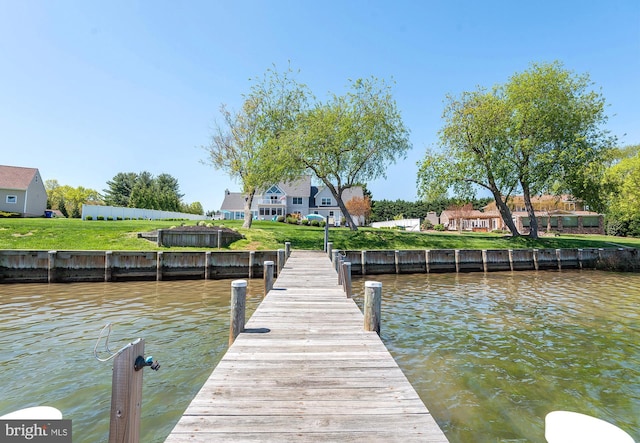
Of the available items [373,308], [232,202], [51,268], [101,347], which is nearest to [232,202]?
[232,202]

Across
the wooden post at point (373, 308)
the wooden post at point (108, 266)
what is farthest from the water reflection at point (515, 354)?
the wooden post at point (108, 266)

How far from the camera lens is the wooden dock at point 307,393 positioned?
3334mm

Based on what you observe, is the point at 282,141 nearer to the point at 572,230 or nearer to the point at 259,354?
the point at 259,354

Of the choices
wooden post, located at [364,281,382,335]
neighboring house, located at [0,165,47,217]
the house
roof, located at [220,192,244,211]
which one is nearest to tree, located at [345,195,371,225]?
the house

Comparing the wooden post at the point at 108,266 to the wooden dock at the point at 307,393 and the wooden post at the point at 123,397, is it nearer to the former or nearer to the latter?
the wooden dock at the point at 307,393

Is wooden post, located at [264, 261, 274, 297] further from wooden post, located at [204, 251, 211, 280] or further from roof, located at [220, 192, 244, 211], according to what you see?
roof, located at [220, 192, 244, 211]

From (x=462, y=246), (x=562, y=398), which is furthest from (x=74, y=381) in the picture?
(x=462, y=246)

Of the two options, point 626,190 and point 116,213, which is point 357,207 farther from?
point 116,213

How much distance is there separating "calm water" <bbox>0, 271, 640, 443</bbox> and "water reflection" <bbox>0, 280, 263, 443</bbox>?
1.3 inches

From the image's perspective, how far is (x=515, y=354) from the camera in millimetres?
8172

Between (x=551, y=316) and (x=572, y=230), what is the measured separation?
54550mm

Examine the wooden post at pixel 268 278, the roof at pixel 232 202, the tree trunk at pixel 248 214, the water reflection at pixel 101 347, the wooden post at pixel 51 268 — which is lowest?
the water reflection at pixel 101 347

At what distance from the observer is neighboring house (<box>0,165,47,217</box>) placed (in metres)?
40.6

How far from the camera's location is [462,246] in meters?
29.2
